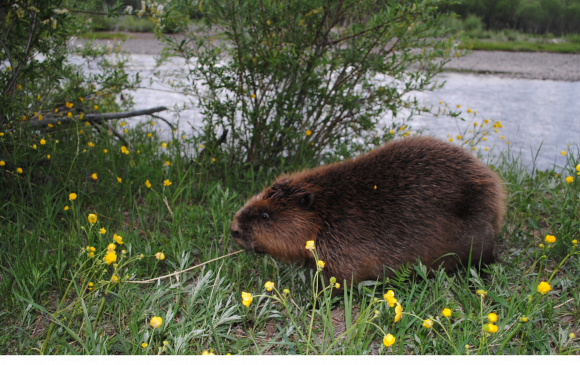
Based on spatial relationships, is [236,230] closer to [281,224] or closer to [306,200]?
[281,224]

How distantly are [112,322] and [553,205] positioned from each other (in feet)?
11.9

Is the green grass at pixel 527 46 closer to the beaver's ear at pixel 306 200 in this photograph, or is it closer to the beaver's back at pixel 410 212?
the beaver's back at pixel 410 212

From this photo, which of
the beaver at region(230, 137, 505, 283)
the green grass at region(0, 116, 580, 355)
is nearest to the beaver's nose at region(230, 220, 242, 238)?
the beaver at region(230, 137, 505, 283)

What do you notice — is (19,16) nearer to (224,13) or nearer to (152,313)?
(224,13)

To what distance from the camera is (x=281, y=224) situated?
2.87 m

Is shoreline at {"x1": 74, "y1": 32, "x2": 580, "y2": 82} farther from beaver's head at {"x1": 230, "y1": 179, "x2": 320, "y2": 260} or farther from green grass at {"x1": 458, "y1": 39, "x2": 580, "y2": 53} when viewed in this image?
beaver's head at {"x1": 230, "y1": 179, "x2": 320, "y2": 260}

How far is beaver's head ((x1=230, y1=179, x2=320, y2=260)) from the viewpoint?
2844 millimetres

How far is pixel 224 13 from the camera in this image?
11.1 feet

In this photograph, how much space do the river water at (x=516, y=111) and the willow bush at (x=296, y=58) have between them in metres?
0.80

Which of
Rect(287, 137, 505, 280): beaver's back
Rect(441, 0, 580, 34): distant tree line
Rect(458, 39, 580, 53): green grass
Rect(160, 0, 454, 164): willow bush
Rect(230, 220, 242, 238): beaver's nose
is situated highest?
Rect(441, 0, 580, 34): distant tree line

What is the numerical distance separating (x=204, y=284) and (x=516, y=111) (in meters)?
5.49

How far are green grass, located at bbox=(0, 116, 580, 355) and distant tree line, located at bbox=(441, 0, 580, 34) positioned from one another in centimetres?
255

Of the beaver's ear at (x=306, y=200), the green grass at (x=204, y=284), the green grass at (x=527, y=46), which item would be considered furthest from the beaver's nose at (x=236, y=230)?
the green grass at (x=527, y=46)
